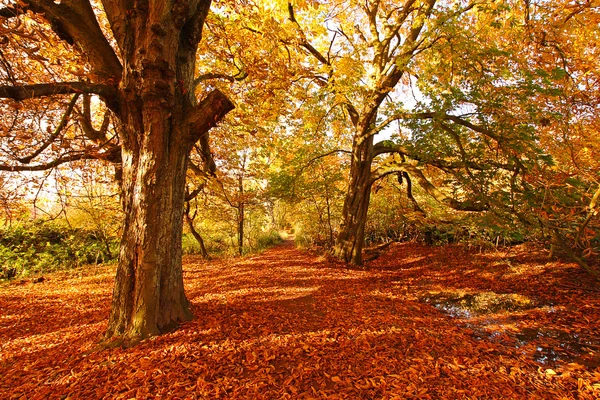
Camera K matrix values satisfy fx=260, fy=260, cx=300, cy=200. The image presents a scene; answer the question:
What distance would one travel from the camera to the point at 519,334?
377 cm

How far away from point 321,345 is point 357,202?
18.4ft

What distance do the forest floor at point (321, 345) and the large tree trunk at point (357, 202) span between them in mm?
2293

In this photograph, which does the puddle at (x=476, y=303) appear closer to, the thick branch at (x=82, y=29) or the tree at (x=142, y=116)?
the tree at (x=142, y=116)

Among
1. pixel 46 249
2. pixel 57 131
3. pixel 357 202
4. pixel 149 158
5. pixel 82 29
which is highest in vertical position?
pixel 82 29

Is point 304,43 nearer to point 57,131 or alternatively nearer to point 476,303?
point 57,131

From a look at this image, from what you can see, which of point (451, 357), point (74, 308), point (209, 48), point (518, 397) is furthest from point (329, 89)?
point (74, 308)

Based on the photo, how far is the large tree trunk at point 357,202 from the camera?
26.8 ft

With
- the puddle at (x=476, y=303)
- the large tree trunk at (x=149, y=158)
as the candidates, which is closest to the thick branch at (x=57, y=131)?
the large tree trunk at (x=149, y=158)

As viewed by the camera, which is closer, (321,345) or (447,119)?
(321,345)

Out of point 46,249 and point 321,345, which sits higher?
point 46,249

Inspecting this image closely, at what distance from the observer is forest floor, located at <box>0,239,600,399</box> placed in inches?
93.0

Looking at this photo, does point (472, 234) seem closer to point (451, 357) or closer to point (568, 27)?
point (568, 27)

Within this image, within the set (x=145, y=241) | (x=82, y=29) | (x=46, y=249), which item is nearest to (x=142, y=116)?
(x=82, y=29)

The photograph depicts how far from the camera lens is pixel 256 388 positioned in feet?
7.55
